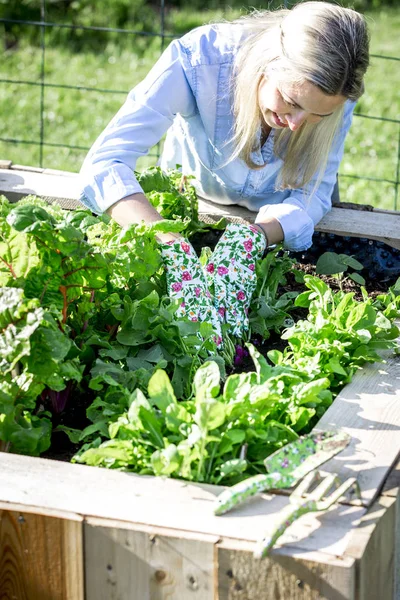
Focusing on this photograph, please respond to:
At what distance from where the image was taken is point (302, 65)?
86.3 inches


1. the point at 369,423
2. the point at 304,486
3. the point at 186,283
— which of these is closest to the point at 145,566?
the point at 304,486

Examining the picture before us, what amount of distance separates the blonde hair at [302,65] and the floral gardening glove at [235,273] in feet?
0.85

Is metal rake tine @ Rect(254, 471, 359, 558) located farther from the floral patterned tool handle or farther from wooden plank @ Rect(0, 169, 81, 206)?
wooden plank @ Rect(0, 169, 81, 206)

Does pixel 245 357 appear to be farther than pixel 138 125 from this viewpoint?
No

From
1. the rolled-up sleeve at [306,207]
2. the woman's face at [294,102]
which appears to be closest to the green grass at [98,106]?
the rolled-up sleeve at [306,207]

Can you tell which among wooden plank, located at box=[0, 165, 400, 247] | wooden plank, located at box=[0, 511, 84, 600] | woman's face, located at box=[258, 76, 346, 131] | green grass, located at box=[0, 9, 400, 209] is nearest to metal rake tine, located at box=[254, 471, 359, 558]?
wooden plank, located at box=[0, 511, 84, 600]

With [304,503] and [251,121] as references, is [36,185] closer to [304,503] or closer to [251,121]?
[251,121]

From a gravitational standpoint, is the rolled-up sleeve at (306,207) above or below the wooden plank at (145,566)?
above

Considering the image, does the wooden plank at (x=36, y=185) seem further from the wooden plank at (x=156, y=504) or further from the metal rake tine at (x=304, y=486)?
the metal rake tine at (x=304, y=486)

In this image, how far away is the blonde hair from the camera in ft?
7.20

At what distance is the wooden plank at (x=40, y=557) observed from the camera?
1.56 meters

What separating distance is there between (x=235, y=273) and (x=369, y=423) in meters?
0.66

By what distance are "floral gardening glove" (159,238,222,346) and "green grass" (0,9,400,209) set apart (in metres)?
2.39

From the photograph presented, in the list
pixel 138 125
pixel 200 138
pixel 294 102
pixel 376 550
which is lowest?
pixel 376 550
